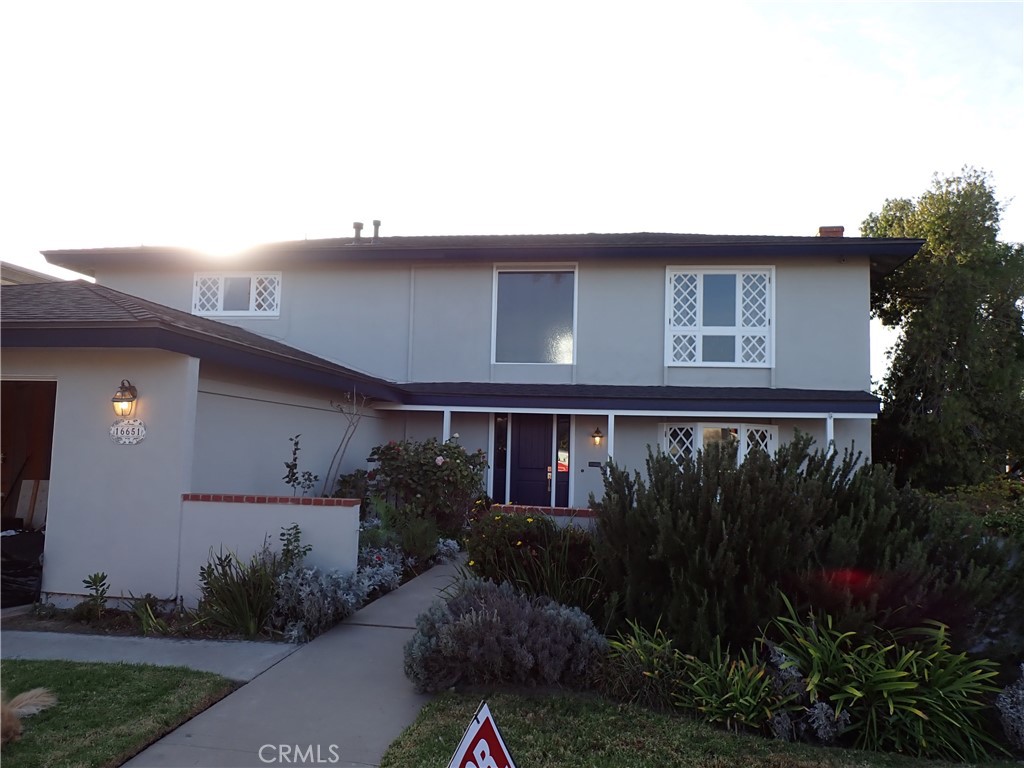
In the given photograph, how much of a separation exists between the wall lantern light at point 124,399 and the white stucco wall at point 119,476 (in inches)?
3.1

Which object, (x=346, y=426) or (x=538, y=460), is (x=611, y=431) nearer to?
(x=538, y=460)

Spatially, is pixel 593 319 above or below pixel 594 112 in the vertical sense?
below

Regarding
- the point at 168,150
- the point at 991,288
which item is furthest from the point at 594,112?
the point at 991,288

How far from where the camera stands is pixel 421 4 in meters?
7.85

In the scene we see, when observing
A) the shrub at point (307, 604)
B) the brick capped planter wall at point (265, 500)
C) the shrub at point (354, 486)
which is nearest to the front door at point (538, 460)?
the shrub at point (354, 486)

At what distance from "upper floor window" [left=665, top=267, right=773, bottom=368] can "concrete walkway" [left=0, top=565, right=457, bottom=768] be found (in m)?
7.69

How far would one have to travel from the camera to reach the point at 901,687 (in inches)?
157

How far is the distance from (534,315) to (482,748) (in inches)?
436

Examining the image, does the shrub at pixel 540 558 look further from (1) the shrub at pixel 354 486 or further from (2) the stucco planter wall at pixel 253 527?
(1) the shrub at pixel 354 486

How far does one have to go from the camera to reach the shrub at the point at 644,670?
449 cm

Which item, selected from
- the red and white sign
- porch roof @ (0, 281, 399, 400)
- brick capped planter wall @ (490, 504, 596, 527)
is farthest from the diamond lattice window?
the red and white sign

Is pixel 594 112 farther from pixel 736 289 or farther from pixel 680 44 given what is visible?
pixel 736 289

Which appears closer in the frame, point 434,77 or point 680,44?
point 680,44

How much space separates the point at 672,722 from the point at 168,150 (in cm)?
968
